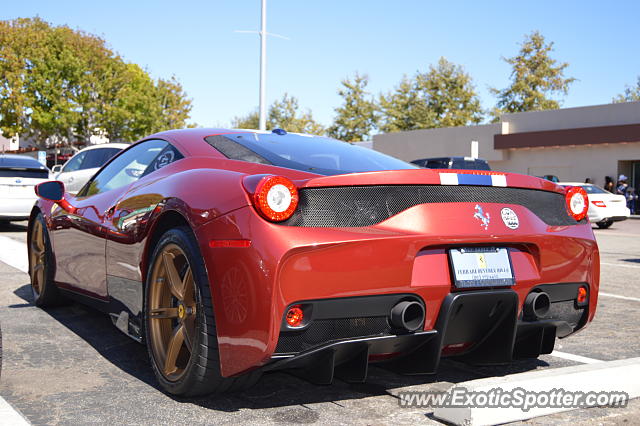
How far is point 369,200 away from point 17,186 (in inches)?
476

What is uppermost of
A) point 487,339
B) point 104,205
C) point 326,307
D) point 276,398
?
point 104,205

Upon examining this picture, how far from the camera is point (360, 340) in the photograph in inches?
111

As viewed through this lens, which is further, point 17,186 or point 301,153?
point 17,186

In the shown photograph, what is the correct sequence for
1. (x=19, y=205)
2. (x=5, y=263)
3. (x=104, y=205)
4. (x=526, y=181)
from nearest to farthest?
1. (x=526, y=181)
2. (x=104, y=205)
3. (x=5, y=263)
4. (x=19, y=205)

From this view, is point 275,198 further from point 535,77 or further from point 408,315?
point 535,77

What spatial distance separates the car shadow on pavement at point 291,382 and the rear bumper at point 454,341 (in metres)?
0.29

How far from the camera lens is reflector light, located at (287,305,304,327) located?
2779 millimetres

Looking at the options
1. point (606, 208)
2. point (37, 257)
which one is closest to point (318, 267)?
point (37, 257)

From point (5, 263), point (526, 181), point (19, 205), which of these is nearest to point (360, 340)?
point (526, 181)

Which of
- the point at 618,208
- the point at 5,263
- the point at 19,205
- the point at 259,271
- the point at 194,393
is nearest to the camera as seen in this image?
the point at 259,271

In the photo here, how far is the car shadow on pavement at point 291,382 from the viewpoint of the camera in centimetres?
323

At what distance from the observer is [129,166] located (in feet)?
14.4

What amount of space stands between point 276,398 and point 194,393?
15.6 inches

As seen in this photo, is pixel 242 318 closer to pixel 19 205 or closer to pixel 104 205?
pixel 104 205
